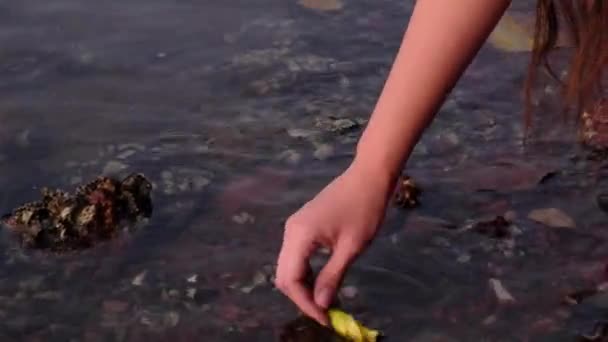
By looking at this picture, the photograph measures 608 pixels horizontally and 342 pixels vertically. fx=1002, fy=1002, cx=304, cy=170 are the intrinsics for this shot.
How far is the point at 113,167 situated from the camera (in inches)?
213

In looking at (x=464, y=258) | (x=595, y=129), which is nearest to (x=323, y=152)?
(x=464, y=258)

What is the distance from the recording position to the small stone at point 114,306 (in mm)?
4344

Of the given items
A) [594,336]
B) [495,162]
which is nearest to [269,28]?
[495,162]

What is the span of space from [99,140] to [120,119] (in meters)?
0.30

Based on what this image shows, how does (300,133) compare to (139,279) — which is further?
(300,133)

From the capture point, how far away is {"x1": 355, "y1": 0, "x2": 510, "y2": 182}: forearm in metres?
2.52

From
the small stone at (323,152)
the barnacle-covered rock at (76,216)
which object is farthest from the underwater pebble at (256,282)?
the small stone at (323,152)

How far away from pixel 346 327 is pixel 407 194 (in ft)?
4.95

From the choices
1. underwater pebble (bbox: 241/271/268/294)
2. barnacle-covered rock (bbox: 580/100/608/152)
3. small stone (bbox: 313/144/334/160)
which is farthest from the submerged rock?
barnacle-covered rock (bbox: 580/100/608/152)

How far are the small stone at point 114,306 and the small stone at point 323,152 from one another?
155cm

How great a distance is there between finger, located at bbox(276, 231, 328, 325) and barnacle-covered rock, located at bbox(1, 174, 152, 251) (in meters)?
2.21

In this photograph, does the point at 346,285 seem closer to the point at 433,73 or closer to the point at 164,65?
the point at 433,73

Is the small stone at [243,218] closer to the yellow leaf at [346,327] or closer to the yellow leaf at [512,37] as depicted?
the yellow leaf at [346,327]

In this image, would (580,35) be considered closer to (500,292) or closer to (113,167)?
(500,292)
